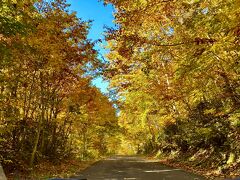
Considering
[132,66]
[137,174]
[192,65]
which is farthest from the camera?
[132,66]

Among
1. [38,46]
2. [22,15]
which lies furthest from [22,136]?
[22,15]

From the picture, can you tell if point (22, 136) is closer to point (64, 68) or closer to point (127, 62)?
point (64, 68)

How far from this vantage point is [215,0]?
46.0 feet

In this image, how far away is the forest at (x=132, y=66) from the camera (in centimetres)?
1323

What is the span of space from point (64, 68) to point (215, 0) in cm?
878

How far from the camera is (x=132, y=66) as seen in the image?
88.8ft

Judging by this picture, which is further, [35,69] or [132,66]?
[132,66]

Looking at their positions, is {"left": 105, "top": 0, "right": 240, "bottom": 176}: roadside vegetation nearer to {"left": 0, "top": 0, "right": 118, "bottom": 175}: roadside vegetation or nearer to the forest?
the forest

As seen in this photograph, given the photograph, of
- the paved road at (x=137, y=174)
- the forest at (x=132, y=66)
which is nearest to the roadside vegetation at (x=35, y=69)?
the forest at (x=132, y=66)

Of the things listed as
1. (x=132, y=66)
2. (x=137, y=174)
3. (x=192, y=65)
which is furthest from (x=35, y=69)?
(x=132, y=66)

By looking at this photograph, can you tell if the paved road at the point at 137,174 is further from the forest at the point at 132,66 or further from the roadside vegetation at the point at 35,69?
the roadside vegetation at the point at 35,69

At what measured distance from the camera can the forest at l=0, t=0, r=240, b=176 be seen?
43.4 feet

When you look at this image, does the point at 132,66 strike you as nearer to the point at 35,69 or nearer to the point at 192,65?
the point at 35,69

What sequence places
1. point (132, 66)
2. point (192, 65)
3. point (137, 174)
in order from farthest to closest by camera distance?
Answer: point (132, 66) → point (137, 174) → point (192, 65)
